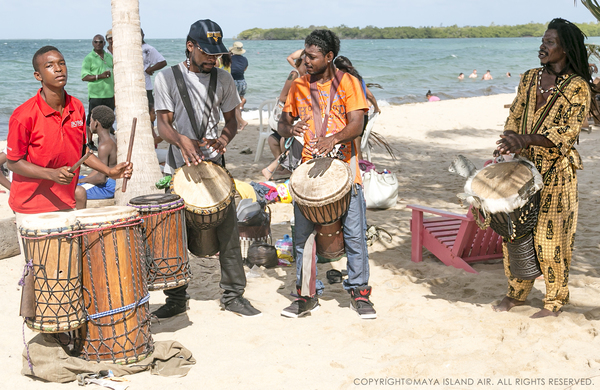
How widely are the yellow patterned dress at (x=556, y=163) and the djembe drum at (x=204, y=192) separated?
2205 mm

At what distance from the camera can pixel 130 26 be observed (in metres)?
6.14

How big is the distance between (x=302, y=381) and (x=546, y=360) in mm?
1546

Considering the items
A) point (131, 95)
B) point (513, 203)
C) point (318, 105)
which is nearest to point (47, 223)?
point (318, 105)

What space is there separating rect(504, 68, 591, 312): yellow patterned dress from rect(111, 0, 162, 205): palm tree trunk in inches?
148

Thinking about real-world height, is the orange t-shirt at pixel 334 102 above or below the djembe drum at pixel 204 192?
above

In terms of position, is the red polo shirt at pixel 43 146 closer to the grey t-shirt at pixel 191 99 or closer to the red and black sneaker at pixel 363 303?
the grey t-shirt at pixel 191 99

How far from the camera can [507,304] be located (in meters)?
4.63

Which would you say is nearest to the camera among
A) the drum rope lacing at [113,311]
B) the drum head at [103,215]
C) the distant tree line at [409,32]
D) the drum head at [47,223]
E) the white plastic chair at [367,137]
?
the drum head at [47,223]

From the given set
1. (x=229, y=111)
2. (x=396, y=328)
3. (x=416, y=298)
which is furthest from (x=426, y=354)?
(x=229, y=111)

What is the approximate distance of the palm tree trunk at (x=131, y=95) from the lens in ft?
20.1

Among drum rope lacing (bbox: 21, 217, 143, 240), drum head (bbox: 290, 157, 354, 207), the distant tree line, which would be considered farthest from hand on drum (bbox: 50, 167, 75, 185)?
the distant tree line

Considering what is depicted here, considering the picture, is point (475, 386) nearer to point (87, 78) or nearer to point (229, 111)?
point (229, 111)

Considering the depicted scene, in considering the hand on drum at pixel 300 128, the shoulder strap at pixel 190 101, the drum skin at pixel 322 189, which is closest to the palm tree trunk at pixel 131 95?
the shoulder strap at pixel 190 101

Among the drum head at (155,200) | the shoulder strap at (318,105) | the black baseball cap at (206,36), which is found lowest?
the drum head at (155,200)
